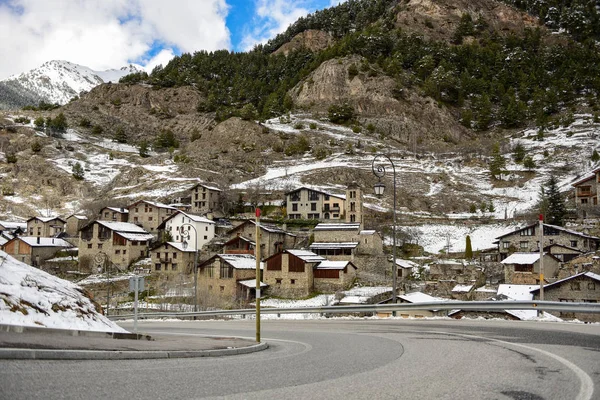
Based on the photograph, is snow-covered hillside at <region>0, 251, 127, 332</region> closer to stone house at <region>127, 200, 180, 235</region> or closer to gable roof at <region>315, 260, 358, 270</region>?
gable roof at <region>315, 260, 358, 270</region>

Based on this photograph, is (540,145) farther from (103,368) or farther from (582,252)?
(103,368)

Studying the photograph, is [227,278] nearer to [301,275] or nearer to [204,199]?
[301,275]

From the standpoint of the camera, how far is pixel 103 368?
6.39 meters

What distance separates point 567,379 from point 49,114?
559ft

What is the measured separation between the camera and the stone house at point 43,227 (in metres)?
76.8

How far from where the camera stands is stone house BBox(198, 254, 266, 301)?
5431 cm

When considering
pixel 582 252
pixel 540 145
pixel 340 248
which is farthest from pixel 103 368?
pixel 540 145

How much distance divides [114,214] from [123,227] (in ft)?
34.5

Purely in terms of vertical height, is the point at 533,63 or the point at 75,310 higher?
the point at 533,63

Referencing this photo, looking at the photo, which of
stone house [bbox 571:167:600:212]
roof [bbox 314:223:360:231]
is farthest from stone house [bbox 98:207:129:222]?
stone house [bbox 571:167:600:212]

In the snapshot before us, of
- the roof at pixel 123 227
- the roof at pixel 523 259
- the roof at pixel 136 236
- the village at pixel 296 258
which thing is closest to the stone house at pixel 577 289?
the village at pixel 296 258

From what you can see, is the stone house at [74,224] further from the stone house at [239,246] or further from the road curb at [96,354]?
the road curb at [96,354]

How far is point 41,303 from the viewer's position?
9.76 metres

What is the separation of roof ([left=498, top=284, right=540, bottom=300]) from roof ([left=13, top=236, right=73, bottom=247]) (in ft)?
198
